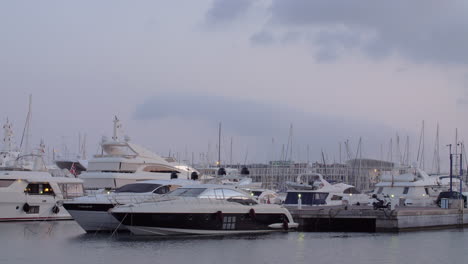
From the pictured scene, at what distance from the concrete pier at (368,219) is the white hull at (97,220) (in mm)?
8825

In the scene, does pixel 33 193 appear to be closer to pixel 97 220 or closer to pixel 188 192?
pixel 97 220

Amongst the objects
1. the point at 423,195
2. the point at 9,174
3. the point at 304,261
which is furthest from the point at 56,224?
the point at 423,195

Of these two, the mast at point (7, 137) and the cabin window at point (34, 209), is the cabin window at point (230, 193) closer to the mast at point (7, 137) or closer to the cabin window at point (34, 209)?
the cabin window at point (34, 209)

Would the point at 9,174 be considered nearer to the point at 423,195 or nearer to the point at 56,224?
the point at 56,224

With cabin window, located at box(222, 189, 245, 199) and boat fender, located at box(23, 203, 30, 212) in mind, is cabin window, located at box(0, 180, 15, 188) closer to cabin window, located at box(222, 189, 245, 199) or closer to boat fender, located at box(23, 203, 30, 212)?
boat fender, located at box(23, 203, 30, 212)

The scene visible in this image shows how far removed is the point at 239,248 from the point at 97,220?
25.5ft

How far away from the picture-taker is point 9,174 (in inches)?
1419

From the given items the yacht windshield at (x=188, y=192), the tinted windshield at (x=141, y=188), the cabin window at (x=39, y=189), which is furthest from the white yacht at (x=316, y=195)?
the cabin window at (x=39, y=189)

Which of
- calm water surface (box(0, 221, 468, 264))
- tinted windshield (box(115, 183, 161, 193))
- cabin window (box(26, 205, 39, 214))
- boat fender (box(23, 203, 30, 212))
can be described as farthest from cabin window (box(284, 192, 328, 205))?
boat fender (box(23, 203, 30, 212))

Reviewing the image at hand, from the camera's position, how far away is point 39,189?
1464 inches

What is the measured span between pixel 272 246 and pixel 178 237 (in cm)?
374

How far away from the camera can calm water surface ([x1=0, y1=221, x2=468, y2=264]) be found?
22.2m

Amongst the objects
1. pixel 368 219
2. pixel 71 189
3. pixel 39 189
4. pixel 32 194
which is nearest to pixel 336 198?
pixel 368 219

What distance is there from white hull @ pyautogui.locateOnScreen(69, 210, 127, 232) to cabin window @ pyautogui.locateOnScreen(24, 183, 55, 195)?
27.7 feet
